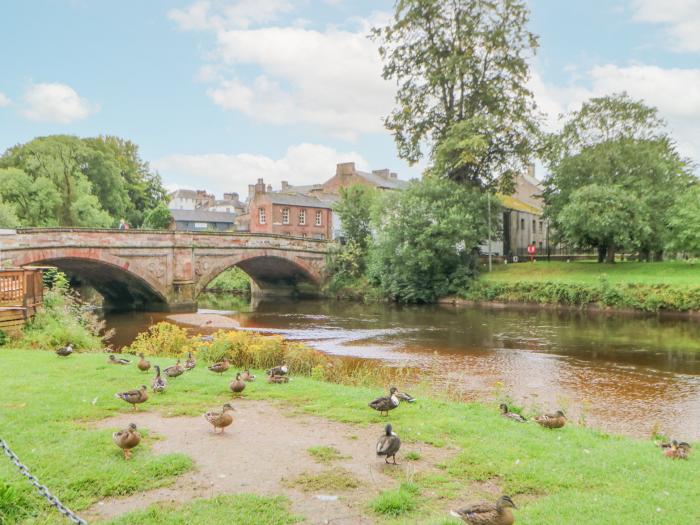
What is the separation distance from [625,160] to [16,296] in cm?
3913

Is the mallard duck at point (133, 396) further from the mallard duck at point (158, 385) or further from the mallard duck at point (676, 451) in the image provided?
the mallard duck at point (676, 451)

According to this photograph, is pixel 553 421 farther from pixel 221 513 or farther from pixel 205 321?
pixel 205 321

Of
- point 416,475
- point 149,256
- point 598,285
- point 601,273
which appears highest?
point 149,256

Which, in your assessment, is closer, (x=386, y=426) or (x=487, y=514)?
(x=487, y=514)

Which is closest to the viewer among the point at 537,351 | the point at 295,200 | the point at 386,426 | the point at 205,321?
the point at 386,426

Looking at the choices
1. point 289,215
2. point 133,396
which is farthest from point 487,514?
point 289,215

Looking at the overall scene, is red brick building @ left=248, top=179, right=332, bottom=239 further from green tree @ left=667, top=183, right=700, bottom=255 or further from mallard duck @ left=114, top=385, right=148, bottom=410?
mallard duck @ left=114, top=385, right=148, bottom=410

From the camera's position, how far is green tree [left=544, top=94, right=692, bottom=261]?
3884 centimetres

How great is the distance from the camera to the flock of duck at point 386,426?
5191mm

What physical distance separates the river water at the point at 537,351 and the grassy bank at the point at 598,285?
1.61m

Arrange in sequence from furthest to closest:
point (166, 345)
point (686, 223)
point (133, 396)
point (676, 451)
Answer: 1. point (686, 223)
2. point (166, 345)
3. point (133, 396)
4. point (676, 451)

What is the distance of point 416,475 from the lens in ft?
22.6

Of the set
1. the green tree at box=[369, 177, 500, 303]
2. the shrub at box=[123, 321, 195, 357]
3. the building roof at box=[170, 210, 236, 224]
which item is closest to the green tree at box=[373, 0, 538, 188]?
the green tree at box=[369, 177, 500, 303]

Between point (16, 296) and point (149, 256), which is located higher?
point (149, 256)
